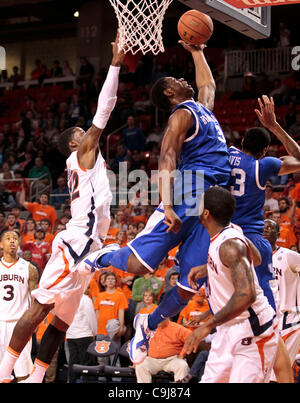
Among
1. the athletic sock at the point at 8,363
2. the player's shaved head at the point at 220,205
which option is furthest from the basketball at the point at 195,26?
the athletic sock at the point at 8,363

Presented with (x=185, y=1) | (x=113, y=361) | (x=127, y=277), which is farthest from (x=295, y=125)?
(x=185, y=1)

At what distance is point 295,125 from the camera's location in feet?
40.4

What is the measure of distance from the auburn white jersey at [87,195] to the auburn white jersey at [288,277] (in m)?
2.38

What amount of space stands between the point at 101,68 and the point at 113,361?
11962mm

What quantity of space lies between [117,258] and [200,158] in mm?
985

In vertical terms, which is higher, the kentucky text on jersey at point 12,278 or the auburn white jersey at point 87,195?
the auburn white jersey at point 87,195

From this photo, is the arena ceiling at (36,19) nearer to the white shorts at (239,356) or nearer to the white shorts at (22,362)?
the white shorts at (22,362)

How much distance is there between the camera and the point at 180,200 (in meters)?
4.84

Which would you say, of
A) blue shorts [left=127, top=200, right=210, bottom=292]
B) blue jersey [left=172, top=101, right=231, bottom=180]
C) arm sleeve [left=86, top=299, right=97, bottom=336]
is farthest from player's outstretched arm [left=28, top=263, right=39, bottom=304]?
blue jersey [left=172, top=101, right=231, bottom=180]

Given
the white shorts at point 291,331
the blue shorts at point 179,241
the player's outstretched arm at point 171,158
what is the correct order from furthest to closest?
the white shorts at point 291,331 < the blue shorts at point 179,241 < the player's outstretched arm at point 171,158

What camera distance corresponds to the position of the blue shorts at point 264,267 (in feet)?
17.0

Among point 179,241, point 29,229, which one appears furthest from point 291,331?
point 29,229

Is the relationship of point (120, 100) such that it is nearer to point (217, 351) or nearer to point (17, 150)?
point (17, 150)

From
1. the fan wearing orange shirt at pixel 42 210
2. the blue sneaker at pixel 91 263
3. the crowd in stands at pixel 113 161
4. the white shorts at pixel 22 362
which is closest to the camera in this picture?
the blue sneaker at pixel 91 263
